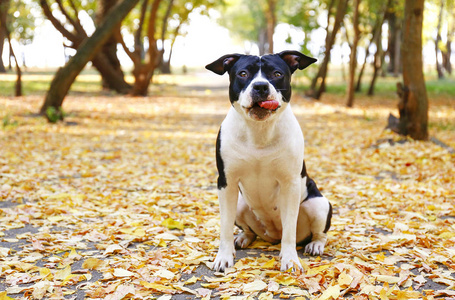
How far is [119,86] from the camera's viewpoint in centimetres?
2289

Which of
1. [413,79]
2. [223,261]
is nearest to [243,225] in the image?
[223,261]

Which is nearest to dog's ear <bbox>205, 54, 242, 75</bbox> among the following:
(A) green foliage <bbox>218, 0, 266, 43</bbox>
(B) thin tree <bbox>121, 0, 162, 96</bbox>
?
(B) thin tree <bbox>121, 0, 162, 96</bbox>

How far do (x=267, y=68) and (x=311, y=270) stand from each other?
1.63m

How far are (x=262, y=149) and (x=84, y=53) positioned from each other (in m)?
10.3

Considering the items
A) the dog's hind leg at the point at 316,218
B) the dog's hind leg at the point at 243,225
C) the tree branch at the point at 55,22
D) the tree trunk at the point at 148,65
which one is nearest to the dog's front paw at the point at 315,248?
the dog's hind leg at the point at 316,218

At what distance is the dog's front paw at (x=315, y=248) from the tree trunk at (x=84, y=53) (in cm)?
1018

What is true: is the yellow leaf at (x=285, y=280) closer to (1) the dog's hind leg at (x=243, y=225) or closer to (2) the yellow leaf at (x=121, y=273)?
(1) the dog's hind leg at (x=243, y=225)

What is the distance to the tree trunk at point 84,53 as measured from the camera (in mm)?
12930

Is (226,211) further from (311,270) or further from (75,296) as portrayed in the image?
(75,296)

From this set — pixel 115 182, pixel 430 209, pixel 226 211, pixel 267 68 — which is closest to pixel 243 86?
pixel 267 68

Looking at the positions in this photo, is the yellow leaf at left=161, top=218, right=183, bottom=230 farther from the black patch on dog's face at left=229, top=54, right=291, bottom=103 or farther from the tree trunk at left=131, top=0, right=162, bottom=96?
the tree trunk at left=131, top=0, right=162, bottom=96

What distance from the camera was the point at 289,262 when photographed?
391 cm

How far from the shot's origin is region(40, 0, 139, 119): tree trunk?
1293cm

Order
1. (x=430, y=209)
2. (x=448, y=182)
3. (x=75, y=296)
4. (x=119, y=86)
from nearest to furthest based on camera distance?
(x=75, y=296), (x=430, y=209), (x=448, y=182), (x=119, y=86)
